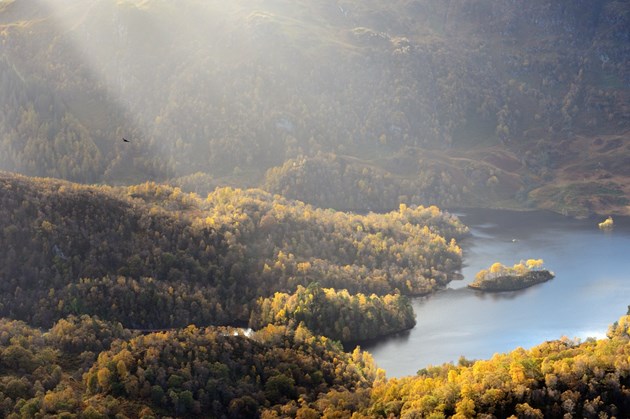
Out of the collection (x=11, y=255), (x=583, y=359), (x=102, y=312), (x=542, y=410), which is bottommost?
(x=542, y=410)

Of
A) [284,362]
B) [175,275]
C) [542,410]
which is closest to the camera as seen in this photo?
[542,410]

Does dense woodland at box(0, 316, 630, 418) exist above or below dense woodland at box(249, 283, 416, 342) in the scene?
below

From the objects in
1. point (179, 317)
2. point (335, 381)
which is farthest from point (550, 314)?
point (179, 317)

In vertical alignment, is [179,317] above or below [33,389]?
above

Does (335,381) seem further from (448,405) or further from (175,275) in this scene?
(175,275)

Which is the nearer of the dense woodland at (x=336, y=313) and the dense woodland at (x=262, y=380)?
the dense woodland at (x=262, y=380)

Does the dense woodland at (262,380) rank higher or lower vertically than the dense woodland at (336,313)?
lower

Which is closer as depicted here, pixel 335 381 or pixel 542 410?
pixel 542 410

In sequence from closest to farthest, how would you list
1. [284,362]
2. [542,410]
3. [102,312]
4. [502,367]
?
[542,410], [502,367], [284,362], [102,312]

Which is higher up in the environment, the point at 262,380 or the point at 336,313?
the point at 336,313

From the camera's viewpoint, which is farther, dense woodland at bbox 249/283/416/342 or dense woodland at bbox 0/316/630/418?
dense woodland at bbox 249/283/416/342

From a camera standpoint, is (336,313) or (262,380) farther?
(336,313)
